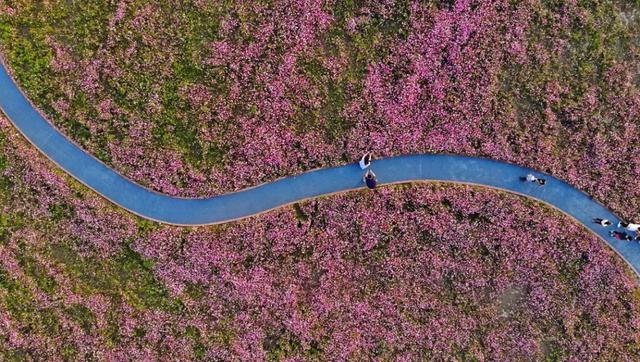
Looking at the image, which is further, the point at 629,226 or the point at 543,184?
the point at 543,184

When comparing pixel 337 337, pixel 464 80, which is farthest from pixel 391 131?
pixel 337 337

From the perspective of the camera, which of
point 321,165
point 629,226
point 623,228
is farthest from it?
point 321,165

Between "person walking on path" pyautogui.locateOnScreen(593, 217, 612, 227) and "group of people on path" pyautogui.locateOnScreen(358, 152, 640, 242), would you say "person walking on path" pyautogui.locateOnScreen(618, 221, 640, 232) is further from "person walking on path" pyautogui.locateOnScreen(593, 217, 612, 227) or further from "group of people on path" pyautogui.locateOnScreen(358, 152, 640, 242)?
"person walking on path" pyautogui.locateOnScreen(593, 217, 612, 227)

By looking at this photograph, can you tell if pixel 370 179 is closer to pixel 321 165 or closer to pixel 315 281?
pixel 321 165

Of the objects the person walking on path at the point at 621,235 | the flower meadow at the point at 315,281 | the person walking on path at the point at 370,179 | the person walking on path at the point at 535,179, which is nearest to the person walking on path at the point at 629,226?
the person walking on path at the point at 621,235

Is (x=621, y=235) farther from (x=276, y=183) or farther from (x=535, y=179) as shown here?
(x=276, y=183)

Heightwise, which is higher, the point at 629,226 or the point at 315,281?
the point at 629,226

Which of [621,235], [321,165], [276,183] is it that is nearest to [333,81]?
[321,165]

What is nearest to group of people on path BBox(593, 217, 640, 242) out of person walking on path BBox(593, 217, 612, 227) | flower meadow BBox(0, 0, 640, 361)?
person walking on path BBox(593, 217, 612, 227)

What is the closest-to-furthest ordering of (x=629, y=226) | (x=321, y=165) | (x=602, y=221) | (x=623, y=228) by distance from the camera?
1. (x=629, y=226)
2. (x=602, y=221)
3. (x=623, y=228)
4. (x=321, y=165)

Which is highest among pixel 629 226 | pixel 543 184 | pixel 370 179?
pixel 543 184
